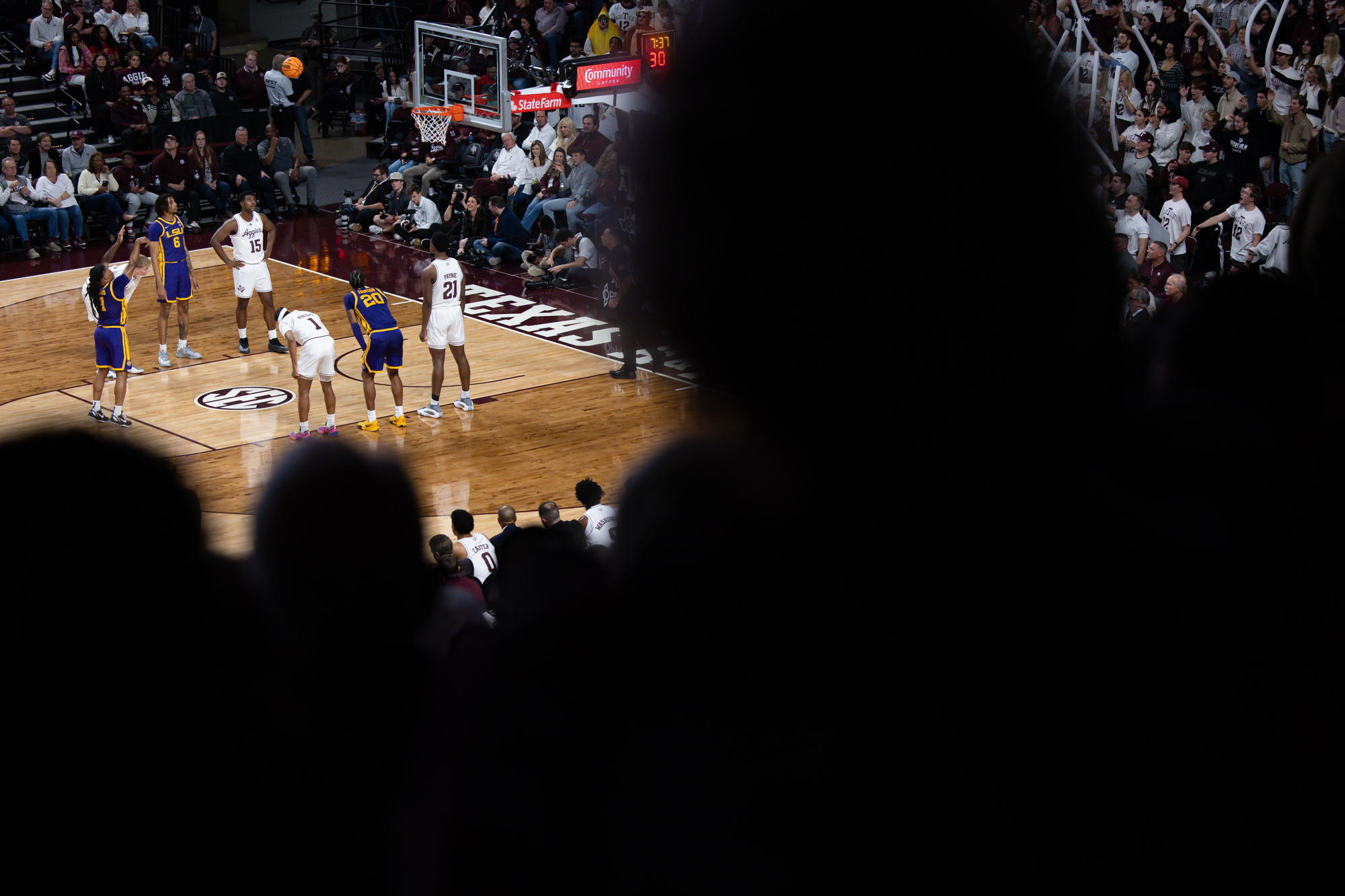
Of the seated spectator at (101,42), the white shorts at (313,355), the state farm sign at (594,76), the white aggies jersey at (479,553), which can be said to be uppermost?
the seated spectator at (101,42)

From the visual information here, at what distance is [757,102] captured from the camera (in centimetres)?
55

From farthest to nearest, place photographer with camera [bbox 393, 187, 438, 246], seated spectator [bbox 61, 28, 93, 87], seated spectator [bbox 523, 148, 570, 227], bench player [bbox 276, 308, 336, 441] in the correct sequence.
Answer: seated spectator [bbox 61, 28, 93, 87] → photographer with camera [bbox 393, 187, 438, 246] → seated spectator [bbox 523, 148, 570, 227] → bench player [bbox 276, 308, 336, 441]

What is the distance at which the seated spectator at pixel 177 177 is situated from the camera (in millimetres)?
17953

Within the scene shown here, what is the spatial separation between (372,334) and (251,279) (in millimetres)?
2914

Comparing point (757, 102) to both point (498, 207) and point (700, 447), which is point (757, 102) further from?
point (498, 207)

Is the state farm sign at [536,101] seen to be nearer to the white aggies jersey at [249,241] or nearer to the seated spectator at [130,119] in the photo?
the white aggies jersey at [249,241]

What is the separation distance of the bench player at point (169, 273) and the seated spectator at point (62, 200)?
4.41 m

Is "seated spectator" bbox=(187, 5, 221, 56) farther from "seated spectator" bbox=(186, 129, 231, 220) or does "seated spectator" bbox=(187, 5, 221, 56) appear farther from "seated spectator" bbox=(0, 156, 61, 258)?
"seated spectator" bbox=(0, 156, 61, 258)

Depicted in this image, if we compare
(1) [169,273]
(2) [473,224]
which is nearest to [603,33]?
(2) [473,224]

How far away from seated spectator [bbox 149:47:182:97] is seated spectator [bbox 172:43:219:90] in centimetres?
12

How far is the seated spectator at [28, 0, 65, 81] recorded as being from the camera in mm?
20219

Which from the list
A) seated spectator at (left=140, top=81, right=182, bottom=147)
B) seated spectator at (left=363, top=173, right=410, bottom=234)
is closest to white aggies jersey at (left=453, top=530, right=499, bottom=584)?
seated spectator at (left=363, top=173, right=410, bottom=234)

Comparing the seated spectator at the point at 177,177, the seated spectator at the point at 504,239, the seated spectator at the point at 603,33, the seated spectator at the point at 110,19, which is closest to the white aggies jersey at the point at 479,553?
the seated spectator at the point at 504,239

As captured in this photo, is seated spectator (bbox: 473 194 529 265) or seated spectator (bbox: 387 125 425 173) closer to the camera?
seated spectator (bbox: 473 194 529 265)
